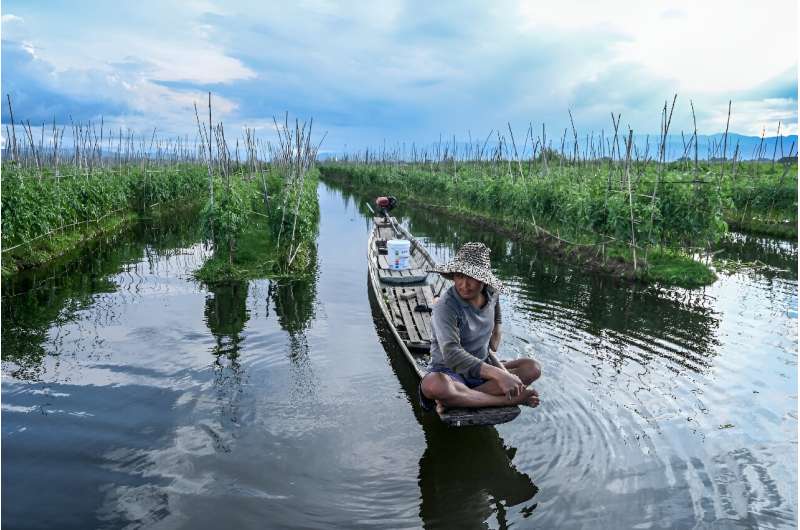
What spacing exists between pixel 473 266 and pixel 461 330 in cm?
57

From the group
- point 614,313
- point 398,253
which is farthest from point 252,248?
point 614,313

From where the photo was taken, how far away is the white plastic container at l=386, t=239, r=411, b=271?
420 inches

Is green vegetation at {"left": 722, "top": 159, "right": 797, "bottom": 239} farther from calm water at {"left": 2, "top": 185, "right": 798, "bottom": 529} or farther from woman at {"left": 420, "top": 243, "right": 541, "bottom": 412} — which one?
woman at {"left": 420, "top": 243, "right": 541, "bottom": 412}

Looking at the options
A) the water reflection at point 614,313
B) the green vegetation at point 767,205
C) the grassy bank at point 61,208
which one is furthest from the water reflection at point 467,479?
the green vegetation at point 767,205

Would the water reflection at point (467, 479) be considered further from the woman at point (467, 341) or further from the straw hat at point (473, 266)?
the straw hat at point (473, 266)

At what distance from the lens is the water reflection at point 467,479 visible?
4.16m

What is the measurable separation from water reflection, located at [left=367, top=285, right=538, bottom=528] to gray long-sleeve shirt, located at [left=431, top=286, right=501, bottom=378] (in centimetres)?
95

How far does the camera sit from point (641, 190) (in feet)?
→ 42.5

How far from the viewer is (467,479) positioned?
15.2 feet

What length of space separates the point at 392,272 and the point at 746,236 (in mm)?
14752

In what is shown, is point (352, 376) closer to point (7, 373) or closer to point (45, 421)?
point (45, 421)

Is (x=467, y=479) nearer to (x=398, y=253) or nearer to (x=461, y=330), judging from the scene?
(x=461, y=330)

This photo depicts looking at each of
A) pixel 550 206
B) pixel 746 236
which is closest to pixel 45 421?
pixel 550 206

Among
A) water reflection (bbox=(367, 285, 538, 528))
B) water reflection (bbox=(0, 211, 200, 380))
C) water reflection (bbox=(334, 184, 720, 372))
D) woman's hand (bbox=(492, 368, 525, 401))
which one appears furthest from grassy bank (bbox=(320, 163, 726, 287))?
water reflection (bbox=(0, 211, 200, 380))
